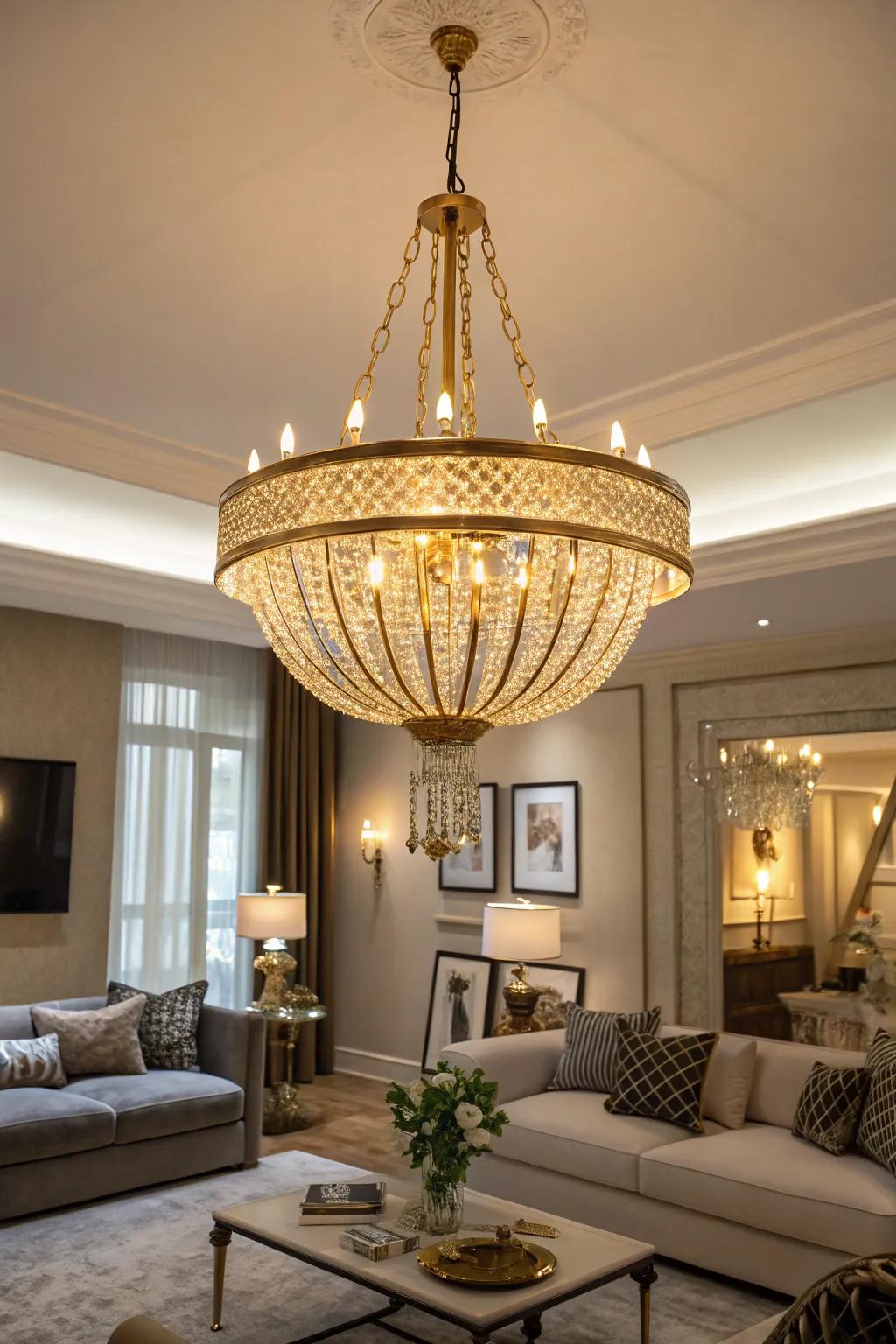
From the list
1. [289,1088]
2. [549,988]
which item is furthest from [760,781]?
[289,1088]

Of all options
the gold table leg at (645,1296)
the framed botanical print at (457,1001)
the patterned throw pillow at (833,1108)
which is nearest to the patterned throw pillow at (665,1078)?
the patterned throw pillow at (833,1108)

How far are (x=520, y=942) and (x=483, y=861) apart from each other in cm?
138

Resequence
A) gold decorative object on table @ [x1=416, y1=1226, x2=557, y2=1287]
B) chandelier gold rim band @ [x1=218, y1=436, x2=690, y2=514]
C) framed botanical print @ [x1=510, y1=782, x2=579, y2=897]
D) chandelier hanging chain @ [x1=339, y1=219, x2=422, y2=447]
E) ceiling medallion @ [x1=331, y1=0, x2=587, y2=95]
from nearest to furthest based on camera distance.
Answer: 1. chandelier gold rim band @ [x1=218, y1=436, x2=690, y2=514]
2. chandelier hanging chain @ [x1=339, y1=219, x2=422, y2=447]
3. ceiling medallion @ [x1=331, y1=0, x2=587, y2=95]
4. gold decorative object on table @ [x1=416, y1=1226, x2=557, y2=1287]
5. framed botanical print @ [x1=510, y1=782, x2=579, y2=897]

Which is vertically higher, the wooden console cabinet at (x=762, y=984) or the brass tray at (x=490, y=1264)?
the wooden console cabinet at (x=762, y=984)

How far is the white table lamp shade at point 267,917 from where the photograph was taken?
602 centimetres

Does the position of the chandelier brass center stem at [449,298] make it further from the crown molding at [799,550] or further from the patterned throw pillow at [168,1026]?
the patterned throw pillow at [168,1026]

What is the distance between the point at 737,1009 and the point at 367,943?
273cm

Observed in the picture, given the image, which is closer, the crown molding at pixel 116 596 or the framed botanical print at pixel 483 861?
the crown molding at pixel 116 596

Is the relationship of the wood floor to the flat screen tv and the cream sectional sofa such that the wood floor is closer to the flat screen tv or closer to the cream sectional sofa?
the cream sectional sofa

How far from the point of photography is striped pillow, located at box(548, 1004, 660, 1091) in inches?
188

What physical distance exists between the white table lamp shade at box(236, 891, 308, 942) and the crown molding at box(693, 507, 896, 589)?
2.86m

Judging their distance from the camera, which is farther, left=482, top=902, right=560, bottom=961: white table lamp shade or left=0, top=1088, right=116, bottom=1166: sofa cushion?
left=482, top=902, right=560, bottom=961: white table lamp shade

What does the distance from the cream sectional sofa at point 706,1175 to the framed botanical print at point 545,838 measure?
5.52 ft

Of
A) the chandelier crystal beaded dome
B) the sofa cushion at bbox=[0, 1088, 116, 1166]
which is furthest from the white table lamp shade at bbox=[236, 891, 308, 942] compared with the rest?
the chandelier crystal beaded dome
